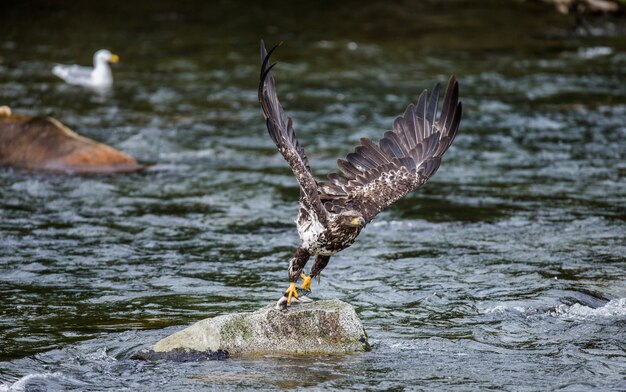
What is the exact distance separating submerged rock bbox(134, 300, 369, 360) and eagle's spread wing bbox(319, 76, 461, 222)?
78 centimetres

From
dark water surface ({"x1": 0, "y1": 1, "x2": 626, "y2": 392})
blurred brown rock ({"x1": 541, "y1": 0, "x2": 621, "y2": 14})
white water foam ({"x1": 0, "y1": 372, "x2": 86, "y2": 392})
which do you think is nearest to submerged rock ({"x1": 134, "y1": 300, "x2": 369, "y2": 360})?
dark water surface ({"x1": 0, "y1": 1, "x2": 626, "y2": 392})

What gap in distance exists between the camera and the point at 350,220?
675cm

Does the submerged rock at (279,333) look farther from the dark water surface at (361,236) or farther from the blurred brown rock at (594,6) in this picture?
the blurred brown rock at (594,6)

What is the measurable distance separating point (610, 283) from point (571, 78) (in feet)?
31.4

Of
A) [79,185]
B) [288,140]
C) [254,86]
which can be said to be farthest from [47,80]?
[288,140]

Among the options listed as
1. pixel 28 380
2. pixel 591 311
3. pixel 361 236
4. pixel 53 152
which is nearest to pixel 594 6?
pixel 53 152

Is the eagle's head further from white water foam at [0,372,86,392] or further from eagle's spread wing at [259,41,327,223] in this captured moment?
white water foam at [0,372,86,392]

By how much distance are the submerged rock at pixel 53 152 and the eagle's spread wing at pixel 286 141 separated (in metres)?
5.98

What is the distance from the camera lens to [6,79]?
17.8m

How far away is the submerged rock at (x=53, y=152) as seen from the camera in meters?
12.4

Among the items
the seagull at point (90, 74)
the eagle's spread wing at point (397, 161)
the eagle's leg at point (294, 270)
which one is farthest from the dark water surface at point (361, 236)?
the eagle's spread wing at point (397, 161)

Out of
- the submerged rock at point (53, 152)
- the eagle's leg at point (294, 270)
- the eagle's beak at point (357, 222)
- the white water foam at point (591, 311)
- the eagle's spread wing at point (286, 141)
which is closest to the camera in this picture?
the eagle's spread wing at point (286, 141)

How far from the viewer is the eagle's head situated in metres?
6.73

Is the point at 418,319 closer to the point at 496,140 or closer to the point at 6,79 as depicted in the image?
the point at 496,140
